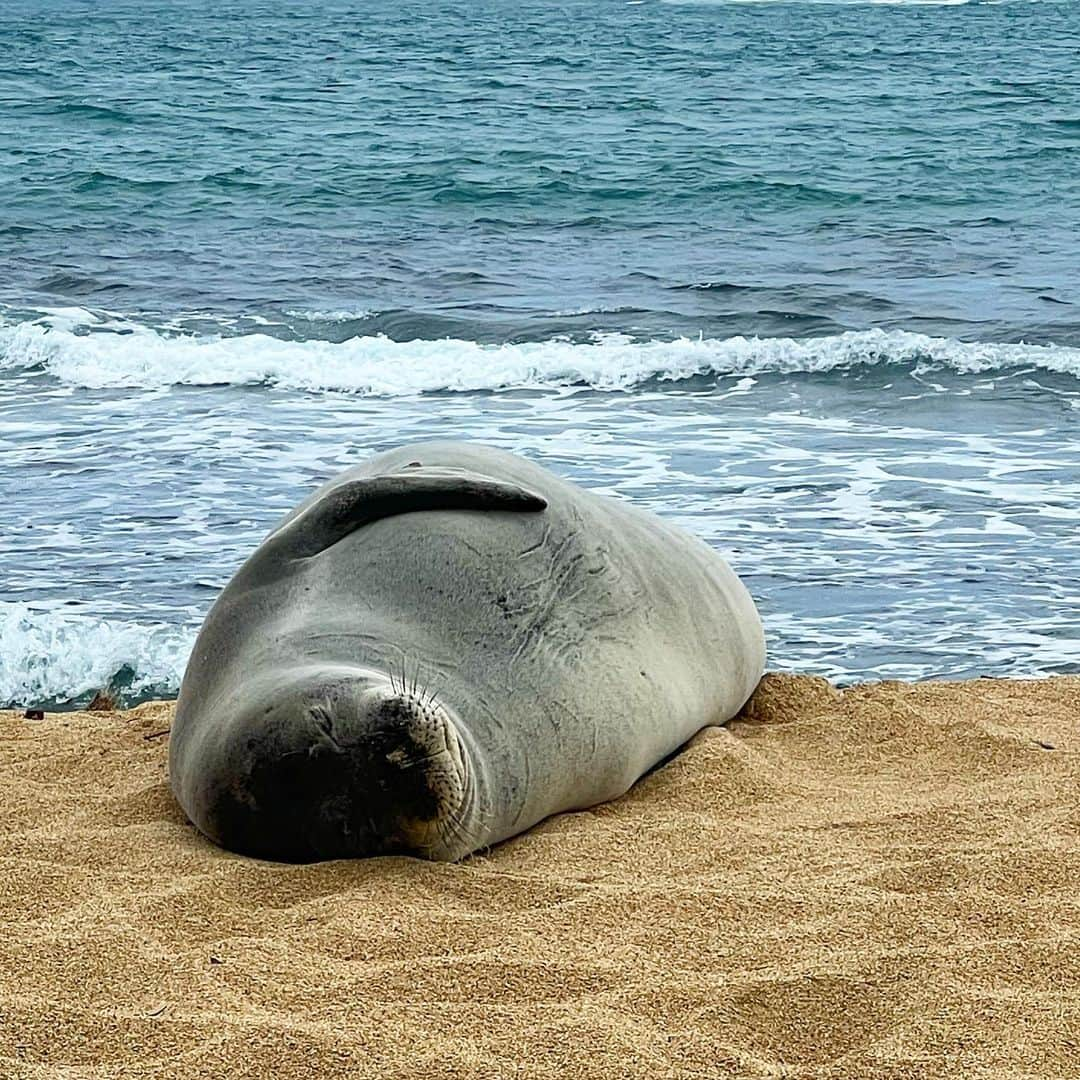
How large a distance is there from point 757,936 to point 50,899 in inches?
49.6

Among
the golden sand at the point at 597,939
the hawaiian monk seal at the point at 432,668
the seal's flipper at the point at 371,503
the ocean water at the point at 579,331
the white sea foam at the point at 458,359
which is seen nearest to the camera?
the golden sand at the point at 597,939

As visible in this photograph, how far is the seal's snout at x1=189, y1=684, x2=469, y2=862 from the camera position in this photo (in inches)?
117

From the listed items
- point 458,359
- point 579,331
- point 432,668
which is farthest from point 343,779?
point 579,331

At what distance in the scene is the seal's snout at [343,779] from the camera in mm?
2984

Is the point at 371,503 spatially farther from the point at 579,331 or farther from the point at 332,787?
the point at 579,331

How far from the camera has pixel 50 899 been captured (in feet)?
10.0

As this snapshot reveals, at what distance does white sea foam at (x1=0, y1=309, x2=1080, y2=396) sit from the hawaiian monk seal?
7.31 meters

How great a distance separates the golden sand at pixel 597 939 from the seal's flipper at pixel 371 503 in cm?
65

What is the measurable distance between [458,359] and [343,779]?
30.2 feet

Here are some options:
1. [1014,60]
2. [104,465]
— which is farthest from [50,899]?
[1014,60]

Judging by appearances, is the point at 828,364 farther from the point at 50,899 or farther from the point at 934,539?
the point at 50,899

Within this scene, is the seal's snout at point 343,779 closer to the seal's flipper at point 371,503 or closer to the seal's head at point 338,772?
the seal's head at point 338,772

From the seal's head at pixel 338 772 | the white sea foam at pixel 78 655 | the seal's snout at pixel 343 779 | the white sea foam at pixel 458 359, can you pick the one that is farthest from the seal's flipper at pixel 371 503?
the white sea foam at pixel 458 359

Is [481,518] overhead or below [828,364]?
overhead
